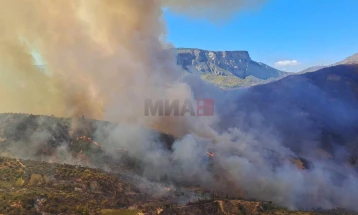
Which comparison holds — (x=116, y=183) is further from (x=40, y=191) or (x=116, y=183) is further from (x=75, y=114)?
(x=75, y=114)

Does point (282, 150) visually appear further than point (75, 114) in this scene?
Yes

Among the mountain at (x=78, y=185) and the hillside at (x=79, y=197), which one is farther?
the mountain at (x=78, y=185)

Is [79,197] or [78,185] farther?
[78,185]

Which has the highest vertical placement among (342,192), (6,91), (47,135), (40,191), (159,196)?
(6,91)

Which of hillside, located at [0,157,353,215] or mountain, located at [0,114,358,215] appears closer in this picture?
hillside, located at [0,157,353,215]

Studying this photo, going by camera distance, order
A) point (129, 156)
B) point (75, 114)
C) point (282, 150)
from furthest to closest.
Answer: point (282, 150)
point (75, 114)
point (129, 156)

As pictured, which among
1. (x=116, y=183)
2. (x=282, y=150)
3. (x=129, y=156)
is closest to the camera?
(x=116, y=183)

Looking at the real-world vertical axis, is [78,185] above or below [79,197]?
above

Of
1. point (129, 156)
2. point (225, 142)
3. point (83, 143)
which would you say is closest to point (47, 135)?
point (83, 143)

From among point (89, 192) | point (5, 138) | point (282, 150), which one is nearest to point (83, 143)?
→ point (5, 138)

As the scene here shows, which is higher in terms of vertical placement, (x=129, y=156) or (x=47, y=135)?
(x=47, y=135)
